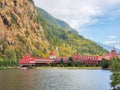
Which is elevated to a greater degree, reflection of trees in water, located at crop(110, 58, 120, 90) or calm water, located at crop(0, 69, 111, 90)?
reflection of trees in water, located at crop(110, 58, 120, 90)

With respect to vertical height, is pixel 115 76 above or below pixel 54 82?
above

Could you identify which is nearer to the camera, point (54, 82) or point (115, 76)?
point (115, 76)

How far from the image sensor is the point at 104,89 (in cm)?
8500

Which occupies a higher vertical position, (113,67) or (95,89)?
(113,67)

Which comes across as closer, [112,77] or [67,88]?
[112,77]

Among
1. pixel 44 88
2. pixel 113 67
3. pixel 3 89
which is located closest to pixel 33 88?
pixel 44 88

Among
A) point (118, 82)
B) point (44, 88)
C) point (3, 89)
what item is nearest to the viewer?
point (118, 82)

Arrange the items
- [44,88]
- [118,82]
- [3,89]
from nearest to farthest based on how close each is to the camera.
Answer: [118,82], [3,89], [44,88]

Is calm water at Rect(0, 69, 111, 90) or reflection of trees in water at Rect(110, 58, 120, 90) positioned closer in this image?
reflection of trees in water at Rect(110, 58, 120, 90)

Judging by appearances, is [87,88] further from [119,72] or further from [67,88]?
[119,72]

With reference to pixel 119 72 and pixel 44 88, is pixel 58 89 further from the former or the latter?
pixel 119 72

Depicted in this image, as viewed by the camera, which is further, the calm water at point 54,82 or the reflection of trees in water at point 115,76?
the calm water at point 54,82

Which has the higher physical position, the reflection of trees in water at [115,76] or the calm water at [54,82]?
the reflection of trees in water at [115,76]

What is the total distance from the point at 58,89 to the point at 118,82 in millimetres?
31530
